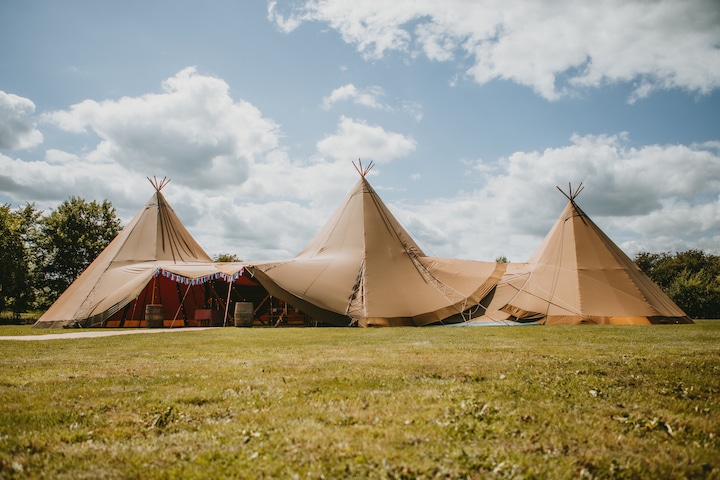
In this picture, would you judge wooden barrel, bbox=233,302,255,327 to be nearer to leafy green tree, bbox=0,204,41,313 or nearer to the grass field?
the grass field

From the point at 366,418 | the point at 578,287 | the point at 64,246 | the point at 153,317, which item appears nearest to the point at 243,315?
the point at 153,317

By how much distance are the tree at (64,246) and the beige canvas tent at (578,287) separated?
30.7m

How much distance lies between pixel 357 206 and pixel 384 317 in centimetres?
613

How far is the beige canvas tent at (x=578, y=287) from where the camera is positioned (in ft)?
57.7

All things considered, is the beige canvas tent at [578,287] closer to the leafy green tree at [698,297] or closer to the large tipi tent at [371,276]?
the large tipi tent at [371,276]

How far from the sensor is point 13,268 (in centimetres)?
2664

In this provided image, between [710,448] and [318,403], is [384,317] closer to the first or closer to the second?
[318,403]

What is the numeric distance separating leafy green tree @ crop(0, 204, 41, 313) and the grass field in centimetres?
2418

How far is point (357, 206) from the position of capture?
2119cm

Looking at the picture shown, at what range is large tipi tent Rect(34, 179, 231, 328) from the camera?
1769 cm

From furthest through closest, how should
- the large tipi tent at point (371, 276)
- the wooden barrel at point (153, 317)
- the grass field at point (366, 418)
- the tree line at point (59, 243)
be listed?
1. the tree line at point (59, 243)
2. the wooden barrel at point (153, 317)
3. the large tipi tent at point (371, 276)
4. the grass field at point (366, 418)

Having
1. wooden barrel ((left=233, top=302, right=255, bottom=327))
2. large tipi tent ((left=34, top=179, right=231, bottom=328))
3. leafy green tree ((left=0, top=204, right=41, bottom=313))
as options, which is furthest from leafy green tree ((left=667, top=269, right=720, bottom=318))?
leafy green tree ((left=0, top=204, right=41, bottom=313))

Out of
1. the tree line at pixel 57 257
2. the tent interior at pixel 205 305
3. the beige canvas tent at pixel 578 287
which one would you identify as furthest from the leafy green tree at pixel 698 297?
the tent interior at pixel 205 305

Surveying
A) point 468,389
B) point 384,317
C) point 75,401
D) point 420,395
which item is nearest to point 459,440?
point 420,395
